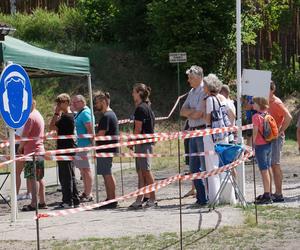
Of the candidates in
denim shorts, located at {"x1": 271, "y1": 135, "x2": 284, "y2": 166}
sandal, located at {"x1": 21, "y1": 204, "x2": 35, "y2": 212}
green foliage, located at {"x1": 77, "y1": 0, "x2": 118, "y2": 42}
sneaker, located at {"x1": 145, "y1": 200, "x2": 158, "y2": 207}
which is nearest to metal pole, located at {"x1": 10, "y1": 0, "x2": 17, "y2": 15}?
green foliage, located at {"x1": 77, "y1": 0, "x2": 118, "y2": 42}

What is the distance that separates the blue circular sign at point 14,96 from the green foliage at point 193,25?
17.7 m

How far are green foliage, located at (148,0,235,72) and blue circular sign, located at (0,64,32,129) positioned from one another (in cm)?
1774

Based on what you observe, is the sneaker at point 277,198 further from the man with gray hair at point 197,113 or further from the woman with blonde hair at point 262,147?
the man with gray hair at point 197,113

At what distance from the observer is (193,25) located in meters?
28.1

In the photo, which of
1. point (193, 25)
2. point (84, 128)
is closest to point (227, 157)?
point (84, 128)

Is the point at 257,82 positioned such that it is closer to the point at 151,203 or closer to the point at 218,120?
the point at 218,120

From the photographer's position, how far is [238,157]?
35.0 feet

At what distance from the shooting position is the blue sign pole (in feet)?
33.2

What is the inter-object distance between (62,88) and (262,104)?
17.3 m

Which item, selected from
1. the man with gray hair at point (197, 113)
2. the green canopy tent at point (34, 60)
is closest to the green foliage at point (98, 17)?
the green canopy tent at point (34, 60)

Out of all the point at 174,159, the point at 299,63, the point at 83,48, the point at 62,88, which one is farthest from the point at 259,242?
the point at 299,63

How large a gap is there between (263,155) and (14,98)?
3.67m

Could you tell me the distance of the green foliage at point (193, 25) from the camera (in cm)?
2809

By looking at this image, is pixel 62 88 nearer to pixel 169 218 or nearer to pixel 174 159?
pixel 174 159
